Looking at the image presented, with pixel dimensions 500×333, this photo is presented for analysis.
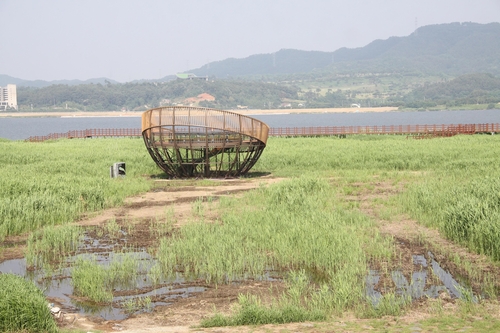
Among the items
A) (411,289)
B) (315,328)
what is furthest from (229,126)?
(315,328)

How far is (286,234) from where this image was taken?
1343 centimetres

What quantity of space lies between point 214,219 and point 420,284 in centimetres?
670

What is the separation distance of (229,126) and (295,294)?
14285mm

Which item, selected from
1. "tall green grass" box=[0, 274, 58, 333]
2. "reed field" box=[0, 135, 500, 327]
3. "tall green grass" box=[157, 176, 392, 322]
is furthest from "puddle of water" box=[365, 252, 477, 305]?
"tall green grass" box=[0, 274, 58, 333]

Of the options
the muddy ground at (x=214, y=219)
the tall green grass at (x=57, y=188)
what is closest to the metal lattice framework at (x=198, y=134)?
the muddy ground at (x=214, y=219)

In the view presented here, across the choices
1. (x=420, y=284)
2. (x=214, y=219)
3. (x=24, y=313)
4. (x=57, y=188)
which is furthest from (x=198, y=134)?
(x=24, y=313)

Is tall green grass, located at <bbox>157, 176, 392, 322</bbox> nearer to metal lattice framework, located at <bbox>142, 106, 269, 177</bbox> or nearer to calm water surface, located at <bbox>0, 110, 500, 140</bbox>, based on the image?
metal lattice framework, located at <bbox>142, 106, 269, 177</bbox>

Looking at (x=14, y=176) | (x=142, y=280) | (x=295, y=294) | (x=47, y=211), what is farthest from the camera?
(x=14, y=176)

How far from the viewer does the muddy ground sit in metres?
8.59

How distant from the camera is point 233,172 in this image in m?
24.9

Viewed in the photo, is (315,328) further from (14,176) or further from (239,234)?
(14,176)

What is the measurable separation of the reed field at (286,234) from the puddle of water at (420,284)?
0.25ft

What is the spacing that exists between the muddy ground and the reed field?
5.3 inches

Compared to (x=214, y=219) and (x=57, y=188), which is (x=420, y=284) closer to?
(x=214, y=219)
